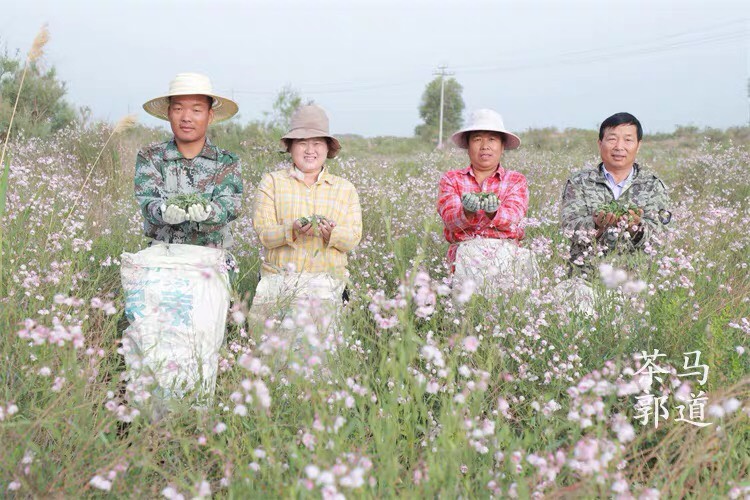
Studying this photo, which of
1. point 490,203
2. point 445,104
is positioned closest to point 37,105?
point 490,203

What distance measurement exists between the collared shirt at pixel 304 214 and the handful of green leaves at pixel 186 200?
420 millimetres

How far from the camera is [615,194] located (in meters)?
4.39

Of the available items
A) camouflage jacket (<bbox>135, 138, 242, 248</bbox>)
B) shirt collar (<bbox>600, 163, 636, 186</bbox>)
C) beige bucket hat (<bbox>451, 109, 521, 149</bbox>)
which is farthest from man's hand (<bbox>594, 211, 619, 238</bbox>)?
camouflage jacket (<bbox>135, 138, 242, 248</bbox>)

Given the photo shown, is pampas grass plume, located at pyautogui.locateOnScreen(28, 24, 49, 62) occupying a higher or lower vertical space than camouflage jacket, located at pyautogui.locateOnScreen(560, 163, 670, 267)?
higher

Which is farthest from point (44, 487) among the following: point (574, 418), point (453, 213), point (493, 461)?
point (453, 213)

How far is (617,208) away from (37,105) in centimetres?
1323

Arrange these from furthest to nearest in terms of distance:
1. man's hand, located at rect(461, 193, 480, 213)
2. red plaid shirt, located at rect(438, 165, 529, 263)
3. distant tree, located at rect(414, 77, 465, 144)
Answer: distant tree, located at rect(414, 77, 465, 144), red plaid shirt, located at rect(438, 165, 529, 263), man's hand, located at rect(461, 193, 480, 213)

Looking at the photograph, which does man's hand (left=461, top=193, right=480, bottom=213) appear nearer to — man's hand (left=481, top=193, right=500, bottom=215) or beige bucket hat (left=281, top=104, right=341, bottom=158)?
man's hand (left=481, top=193, right=500, bottom=215)

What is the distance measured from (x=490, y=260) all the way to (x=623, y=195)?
1.67m

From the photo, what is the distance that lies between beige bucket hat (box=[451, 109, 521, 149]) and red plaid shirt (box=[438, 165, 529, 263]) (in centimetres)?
23

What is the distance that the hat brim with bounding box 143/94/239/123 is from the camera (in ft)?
13.4

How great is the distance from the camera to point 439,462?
1.79 metres

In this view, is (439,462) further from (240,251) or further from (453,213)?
(240,251)

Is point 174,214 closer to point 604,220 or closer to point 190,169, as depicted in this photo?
point 190,169
